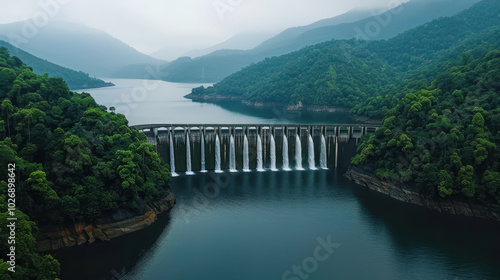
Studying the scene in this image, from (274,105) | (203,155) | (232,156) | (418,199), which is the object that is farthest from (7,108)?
(274,105)

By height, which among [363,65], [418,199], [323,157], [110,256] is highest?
[363,65]

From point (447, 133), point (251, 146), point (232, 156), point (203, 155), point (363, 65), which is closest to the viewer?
point (447, 133)

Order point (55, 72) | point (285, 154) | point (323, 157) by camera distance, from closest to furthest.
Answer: point (285, 154)
point (323, 157)
point (55, 72)

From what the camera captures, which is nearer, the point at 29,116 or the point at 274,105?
the point at 29,116

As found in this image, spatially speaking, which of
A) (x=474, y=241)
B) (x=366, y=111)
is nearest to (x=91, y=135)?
(x=474, y=241)

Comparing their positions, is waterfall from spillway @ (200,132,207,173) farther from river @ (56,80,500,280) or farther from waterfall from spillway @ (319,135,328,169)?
waterfall from spillway @ (319,135,328,169)

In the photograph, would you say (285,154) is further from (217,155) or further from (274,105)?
(274,105)

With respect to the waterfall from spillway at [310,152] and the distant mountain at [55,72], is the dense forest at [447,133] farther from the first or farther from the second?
the distant mountain at [55,72]

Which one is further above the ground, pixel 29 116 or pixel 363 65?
pixel 363 65
